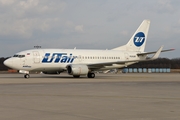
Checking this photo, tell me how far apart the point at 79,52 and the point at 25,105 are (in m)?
31.4

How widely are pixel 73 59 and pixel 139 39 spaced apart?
13234 mm

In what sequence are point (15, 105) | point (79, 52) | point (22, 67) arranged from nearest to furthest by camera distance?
1. point (15, 105)
2. point (22, 67)
3. point (79, 52)

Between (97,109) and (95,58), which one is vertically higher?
(95,58)

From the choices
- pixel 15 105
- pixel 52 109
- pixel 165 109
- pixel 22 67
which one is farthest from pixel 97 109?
pixel 22 67

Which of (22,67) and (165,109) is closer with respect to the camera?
(165,109)

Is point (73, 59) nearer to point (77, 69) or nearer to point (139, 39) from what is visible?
point (77, 69)

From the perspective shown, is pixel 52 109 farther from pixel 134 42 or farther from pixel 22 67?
pixel 134 42

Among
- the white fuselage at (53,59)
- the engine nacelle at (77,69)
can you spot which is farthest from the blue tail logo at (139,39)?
the engine nacelle at (77,69)

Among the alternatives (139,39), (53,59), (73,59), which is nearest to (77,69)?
(73,59)

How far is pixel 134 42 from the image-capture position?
5028 centimetres

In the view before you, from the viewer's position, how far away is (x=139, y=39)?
5081 cm

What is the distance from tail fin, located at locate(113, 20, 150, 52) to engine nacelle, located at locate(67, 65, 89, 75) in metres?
10.0

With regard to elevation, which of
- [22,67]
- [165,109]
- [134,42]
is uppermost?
[134,42]

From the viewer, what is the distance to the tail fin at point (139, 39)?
4997 cm
